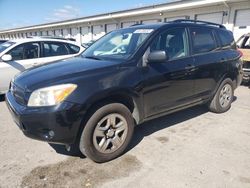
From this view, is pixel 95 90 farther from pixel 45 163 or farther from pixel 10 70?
pixel 10 70

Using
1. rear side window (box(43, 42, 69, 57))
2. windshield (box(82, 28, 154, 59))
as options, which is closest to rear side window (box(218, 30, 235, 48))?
windshield (box(82, 28, 154, 59))

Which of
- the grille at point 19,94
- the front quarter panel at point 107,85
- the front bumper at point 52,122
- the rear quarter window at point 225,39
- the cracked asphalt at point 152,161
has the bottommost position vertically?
the cracked asphalt at point 152,161

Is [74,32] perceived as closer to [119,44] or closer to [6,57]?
[6,57]

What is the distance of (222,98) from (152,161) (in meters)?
2.78

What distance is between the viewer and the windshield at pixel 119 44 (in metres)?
3.80

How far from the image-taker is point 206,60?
464 centimetres

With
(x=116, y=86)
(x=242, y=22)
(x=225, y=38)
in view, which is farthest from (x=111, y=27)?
(x=116, y=86)

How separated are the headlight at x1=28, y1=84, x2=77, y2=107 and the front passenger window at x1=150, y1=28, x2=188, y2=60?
150cm

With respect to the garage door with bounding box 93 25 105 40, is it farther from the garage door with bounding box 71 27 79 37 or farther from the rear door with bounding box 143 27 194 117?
the rear door with bounding box 143 27 194 117

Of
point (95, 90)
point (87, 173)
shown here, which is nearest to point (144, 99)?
point (95, 90)

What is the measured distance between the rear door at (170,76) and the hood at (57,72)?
66 centimetres

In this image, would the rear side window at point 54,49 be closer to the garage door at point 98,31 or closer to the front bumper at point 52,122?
the front bumper at point 52,122

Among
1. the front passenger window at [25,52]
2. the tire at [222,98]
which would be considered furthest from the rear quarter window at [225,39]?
the front passenger window at [25,52]

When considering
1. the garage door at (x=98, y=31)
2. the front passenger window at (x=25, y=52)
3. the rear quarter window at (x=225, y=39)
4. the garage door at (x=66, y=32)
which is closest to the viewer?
the rear quarter window at (x=225, y=39)
